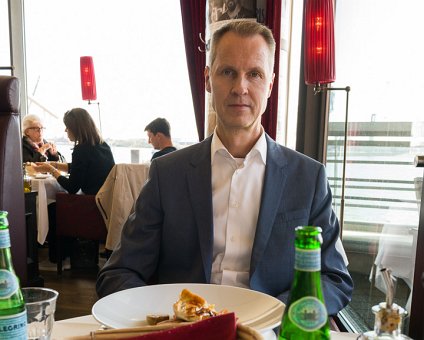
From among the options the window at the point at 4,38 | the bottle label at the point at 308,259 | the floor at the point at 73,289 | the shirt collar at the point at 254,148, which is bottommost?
the floor at the point at 73,289

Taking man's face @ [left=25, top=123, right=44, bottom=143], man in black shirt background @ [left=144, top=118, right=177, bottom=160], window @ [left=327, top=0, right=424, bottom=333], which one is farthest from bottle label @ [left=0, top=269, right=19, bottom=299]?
man's face @ [left=25, top=123, right=44, bottom=143]

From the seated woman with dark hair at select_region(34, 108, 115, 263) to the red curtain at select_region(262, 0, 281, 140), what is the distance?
5.02ft

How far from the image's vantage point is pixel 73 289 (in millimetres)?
3189

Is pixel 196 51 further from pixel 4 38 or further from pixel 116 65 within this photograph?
pixel 4 38

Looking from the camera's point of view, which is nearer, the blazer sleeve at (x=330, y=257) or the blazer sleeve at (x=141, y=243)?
the blazer sleeve at (x=330, y=257)

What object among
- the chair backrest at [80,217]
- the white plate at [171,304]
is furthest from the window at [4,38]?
the white plate at [171,304]

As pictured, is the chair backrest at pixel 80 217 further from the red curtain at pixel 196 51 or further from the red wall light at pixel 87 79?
the red wall light at pixel 87 79

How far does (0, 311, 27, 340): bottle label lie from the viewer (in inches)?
20.7

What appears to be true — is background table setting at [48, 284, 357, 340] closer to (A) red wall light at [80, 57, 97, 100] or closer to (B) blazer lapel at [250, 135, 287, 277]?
(B) blazer lapel at [250, 135, 287, 277]

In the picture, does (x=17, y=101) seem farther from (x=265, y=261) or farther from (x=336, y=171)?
(x=336, y=171)

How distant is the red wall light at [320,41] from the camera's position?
1.93m

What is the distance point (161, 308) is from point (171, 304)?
0.07 feet

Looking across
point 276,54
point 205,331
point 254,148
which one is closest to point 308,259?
point 205,331

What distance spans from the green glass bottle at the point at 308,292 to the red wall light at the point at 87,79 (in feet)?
14.8
